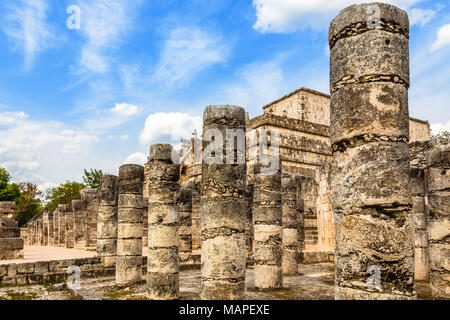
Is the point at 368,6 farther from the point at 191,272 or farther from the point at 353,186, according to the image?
the point at 191,272

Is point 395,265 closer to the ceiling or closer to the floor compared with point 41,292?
Answer: closer to the ceiling

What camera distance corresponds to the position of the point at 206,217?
694 cm

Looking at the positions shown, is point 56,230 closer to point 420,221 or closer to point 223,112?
point 223,112

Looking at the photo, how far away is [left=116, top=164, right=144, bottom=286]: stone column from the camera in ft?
33.6

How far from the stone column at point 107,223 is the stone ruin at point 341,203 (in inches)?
1.3

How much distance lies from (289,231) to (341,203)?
294 inches

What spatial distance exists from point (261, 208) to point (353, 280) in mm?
5644

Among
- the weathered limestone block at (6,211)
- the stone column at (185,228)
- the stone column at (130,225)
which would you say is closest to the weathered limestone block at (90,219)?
the weathered limestone block at (6,211)

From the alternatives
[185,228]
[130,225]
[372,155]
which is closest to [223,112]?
[372,155]

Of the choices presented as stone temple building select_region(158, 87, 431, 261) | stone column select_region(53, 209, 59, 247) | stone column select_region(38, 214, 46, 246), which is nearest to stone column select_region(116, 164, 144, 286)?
stone temple building select_region(158, 87, 431, 261)

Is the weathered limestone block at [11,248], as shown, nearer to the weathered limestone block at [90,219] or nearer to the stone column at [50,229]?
the weathered limestone block at [90,219]

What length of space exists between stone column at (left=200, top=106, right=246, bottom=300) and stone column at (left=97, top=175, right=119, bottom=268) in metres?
6.93

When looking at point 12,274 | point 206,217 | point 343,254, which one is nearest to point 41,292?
point 12,274

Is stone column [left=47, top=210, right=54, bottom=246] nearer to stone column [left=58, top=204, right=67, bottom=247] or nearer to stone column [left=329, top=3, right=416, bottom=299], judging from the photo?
stone column [left=58, top=204, right=67, bottom=247]
